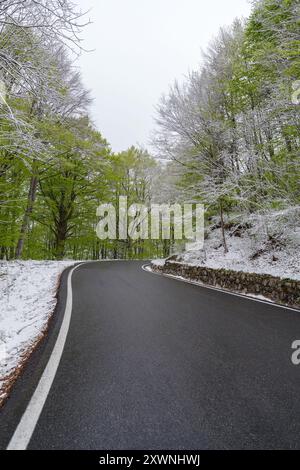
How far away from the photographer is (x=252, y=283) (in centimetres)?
824

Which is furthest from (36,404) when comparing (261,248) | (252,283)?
(261,248)

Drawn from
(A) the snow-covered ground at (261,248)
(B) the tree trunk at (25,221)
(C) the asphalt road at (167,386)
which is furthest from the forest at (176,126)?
(C) the asphalt road at (167,386)

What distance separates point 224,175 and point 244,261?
14.0 ft

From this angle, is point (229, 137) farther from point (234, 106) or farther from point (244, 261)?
point (244, 261)

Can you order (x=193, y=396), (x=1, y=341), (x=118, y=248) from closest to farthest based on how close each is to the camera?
(x=193, y=396), (x=1, y=341), (x=118, y=248)

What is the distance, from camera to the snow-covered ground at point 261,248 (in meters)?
8.51

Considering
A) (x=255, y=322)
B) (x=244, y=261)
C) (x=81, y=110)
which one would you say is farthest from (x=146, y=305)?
(x=81, y=110)

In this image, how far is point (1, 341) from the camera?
4.00 meters

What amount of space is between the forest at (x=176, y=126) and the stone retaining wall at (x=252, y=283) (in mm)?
2169

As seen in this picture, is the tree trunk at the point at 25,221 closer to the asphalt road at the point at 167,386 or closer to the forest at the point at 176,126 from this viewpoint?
the forest at the point at 176,126

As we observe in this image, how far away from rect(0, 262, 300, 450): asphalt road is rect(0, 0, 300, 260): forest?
3.41 metres

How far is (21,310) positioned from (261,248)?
10745mm

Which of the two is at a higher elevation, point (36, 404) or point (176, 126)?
point (176, 126)

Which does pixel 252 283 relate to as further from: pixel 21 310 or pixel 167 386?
pixel 21 310
